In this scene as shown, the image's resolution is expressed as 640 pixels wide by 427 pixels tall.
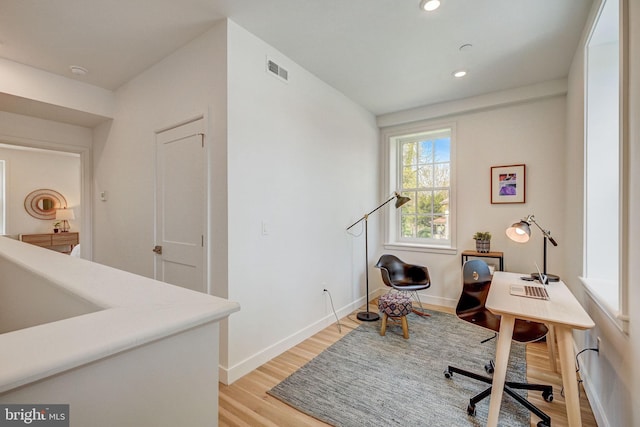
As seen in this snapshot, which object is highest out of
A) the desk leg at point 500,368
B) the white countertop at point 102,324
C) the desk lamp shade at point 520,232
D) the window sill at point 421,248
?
the desk lamp shade at point 520,232

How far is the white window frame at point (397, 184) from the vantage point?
3844mm

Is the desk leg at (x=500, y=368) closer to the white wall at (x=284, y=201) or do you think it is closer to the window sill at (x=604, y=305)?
the window sill at (x=604, y=305)

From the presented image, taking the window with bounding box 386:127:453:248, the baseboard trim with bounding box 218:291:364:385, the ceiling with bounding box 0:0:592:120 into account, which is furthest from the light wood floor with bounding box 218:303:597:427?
the ceiling with bounding box 0:0:592:120

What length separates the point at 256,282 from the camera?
2.40m

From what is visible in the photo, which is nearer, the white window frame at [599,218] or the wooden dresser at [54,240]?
the white window frame at [599,218]

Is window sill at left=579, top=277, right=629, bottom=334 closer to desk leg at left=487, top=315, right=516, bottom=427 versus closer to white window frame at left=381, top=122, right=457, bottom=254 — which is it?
desk leg at left=487, top=315, right=516, bottom=427

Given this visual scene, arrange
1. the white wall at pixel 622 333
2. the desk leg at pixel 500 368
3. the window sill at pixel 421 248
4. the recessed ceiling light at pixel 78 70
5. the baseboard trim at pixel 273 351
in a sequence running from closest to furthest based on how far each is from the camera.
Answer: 1. the white wall at pixel 622 333
2. the desk leg at pixel 500 368
3. the baseboard trim at pixel 273 351
4. the recessed ceiling light at pixel 78 70
5. the window sill at pixel 421 248

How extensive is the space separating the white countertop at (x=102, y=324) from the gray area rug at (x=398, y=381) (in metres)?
1.38

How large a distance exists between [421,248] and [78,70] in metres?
4.47

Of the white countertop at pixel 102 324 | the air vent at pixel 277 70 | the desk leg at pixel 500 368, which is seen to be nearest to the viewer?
the white countertop at pixel 102 324

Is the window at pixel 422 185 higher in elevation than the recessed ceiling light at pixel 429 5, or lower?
lower

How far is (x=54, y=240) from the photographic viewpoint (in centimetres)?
619

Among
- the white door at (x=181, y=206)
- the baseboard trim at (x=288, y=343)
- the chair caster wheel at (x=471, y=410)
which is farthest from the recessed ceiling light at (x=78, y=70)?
the chair caster wheel at (x=471, y=410)

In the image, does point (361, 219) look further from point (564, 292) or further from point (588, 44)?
point (588, 44)
